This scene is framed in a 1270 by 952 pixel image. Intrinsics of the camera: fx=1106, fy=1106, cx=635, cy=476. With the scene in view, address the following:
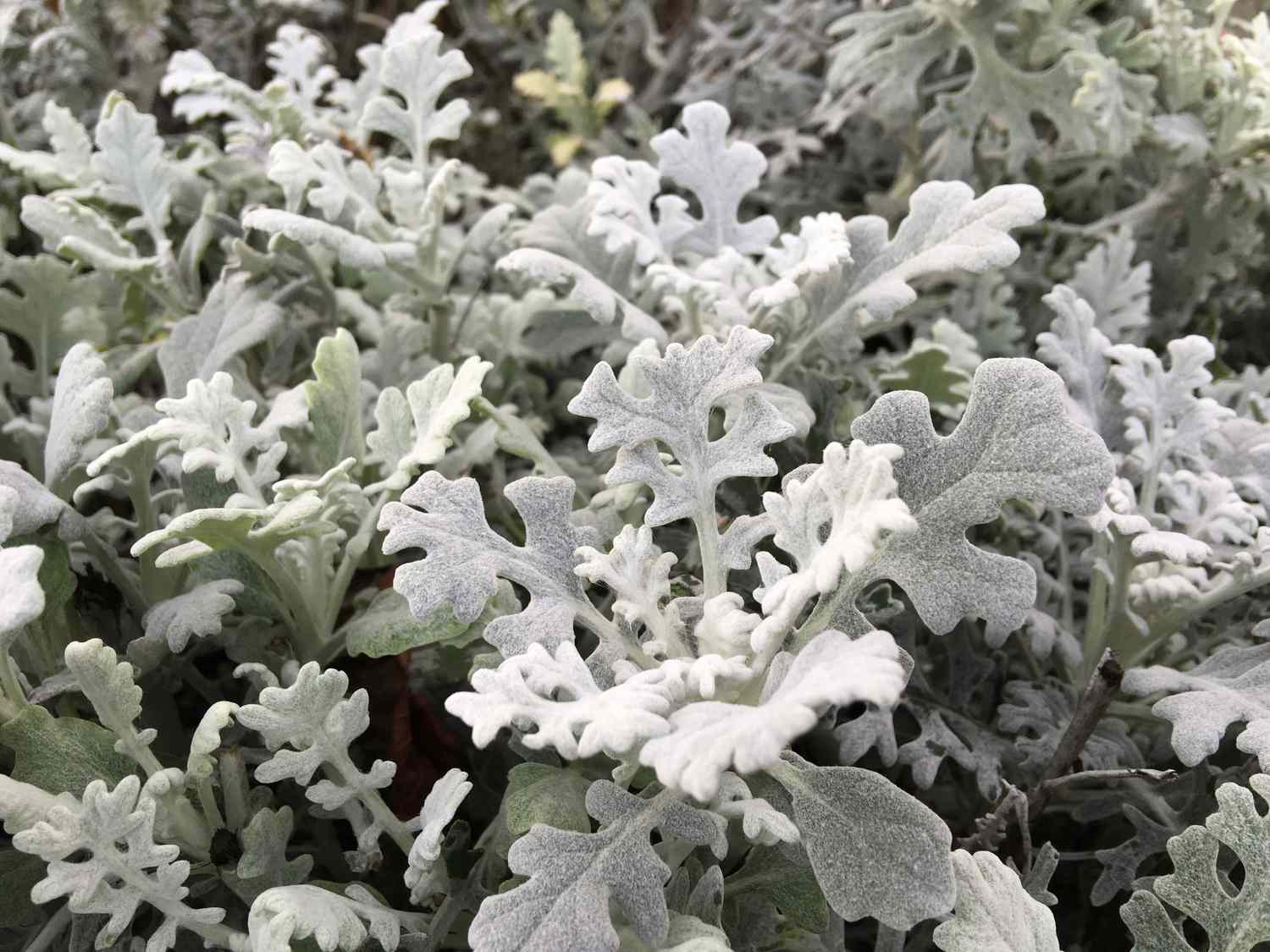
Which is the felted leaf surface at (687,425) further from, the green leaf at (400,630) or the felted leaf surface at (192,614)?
the felted leaf surface at (192,614)

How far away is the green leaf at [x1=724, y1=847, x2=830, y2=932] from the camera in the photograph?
648mm

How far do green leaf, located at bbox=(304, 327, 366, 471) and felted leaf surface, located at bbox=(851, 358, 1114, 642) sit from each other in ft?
1.19

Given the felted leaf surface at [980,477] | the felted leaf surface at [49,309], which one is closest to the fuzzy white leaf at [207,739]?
the felted leaf surface at [980,477]

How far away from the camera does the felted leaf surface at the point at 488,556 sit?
0.62 metres

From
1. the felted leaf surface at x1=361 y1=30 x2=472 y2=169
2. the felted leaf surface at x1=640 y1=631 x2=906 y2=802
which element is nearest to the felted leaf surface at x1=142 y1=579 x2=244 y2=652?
the felted leaf surface at x1=640 y1=631 x2=906 y2=802

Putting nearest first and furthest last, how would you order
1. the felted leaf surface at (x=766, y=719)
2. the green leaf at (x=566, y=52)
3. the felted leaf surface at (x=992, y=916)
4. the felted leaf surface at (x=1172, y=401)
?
the felted leaf surface at (x=766, y=719)
the felted leaf surface at (x=992, y=916)
the felted leaf surface at (x=1172, y=401)
the green leaf at (x=566, y=52)

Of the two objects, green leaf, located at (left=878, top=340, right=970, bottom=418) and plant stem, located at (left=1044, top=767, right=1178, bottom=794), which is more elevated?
green leaf, located at (left=878, top=340, right=970, bottom=418)

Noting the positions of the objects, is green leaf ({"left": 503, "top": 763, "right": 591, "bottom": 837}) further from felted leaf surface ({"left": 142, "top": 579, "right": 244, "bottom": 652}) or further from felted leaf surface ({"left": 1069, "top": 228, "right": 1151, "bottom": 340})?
felted leaf surface ({"left": 1069, "top": 228, "right": 1151, "bottom": 340})

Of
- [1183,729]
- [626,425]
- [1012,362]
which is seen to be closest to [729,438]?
[626,425]

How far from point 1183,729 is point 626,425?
0.38 metres

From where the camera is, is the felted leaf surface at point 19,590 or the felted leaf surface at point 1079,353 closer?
the felted leaf surface at point 19,590

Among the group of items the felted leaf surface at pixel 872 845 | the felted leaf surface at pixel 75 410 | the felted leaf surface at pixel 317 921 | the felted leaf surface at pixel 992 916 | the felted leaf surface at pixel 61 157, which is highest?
the felted leaf surface at pixel 61 157

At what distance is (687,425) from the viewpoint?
0.68 meters

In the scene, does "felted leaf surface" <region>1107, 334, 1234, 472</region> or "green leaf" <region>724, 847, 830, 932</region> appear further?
"felted leaf surface" <region>1107, 334, 1234, 472</region>
